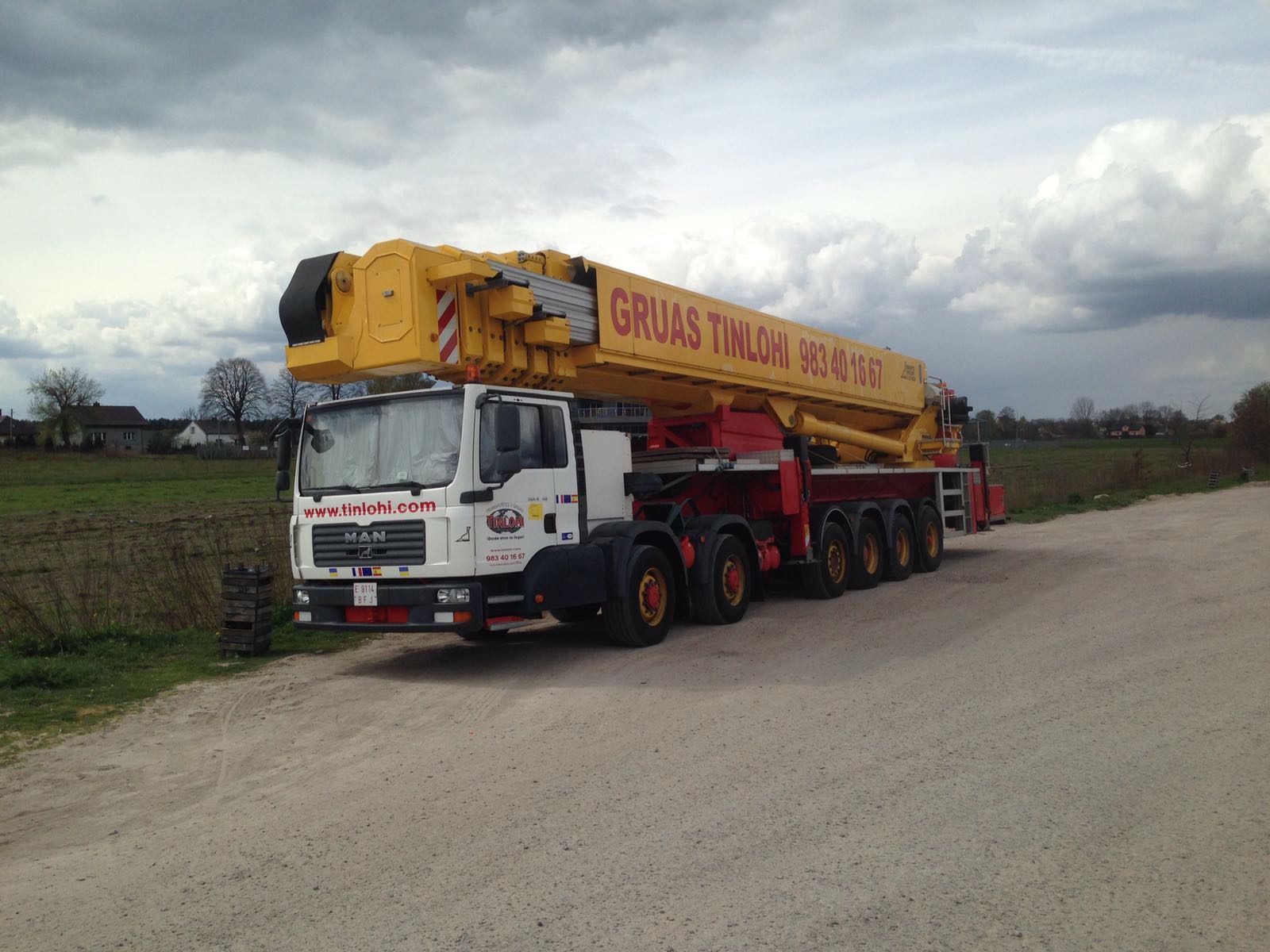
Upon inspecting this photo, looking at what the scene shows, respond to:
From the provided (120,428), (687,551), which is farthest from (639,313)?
(120,428)

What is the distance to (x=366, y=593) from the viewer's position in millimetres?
8688

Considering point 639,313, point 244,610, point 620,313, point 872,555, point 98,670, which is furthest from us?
point 872,555

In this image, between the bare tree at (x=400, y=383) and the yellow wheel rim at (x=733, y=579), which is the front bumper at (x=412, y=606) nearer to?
the bare tree at (x=400, y=383)

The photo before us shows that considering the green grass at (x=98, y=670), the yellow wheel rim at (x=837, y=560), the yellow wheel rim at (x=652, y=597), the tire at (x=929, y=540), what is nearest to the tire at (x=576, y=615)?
the yellow wheel rim at (x=652, y=597)

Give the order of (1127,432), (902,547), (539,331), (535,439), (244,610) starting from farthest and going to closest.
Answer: (1127,432) → (902,547) → (244,610) → (539,331) → (535,439)

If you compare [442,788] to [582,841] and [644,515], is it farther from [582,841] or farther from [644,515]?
[644,515]

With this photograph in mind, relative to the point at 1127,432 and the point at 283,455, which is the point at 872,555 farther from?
the point at 1127,432

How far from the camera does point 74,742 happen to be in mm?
7031

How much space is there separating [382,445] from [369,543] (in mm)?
883

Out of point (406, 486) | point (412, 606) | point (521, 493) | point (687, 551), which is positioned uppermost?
point (406, 486)

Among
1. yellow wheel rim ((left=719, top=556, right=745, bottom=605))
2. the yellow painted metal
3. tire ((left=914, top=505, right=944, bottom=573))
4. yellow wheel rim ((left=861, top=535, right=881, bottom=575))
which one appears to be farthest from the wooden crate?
tire ((left=914, top=505, right=944, bottom=573))

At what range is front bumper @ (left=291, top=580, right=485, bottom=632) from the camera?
27.5 feet

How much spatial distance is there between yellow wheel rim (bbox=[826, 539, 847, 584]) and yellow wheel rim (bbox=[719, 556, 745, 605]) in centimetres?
239

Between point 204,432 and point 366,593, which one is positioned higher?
point 204,432
